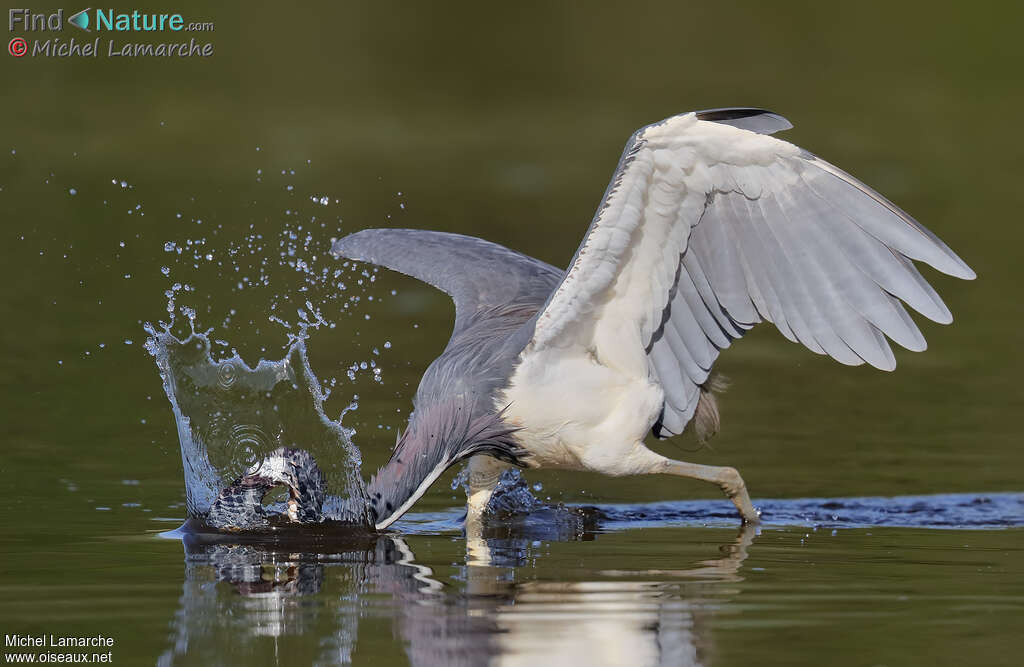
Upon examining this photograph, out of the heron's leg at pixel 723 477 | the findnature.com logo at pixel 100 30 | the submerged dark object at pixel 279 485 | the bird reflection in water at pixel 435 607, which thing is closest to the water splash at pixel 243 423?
the submerged dark object at pixel 279 485

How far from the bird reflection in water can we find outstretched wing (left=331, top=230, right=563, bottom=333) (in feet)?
5.56

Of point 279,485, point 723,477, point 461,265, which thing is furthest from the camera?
point 461,265

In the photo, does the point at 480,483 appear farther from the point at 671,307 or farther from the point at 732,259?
the point at 732,259

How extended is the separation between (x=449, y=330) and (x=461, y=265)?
344 cm

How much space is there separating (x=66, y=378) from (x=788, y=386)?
4.75 m

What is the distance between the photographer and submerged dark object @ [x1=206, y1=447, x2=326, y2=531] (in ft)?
25.2

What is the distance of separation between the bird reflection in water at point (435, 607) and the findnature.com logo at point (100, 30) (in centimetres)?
1468

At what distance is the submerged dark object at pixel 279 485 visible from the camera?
7681mm

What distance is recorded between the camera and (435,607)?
20.1 feet

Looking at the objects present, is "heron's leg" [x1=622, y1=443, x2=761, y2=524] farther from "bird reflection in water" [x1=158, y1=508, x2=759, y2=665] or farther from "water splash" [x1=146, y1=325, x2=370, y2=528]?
"water splash" [x1=146, y1=325, x2=370, y2=528]

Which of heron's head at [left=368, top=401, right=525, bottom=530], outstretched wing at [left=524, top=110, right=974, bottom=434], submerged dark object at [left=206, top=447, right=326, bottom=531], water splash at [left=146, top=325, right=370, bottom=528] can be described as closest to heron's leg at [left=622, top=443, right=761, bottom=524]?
outstretched wing at [left=524, top=110, right=974, bottom=434]

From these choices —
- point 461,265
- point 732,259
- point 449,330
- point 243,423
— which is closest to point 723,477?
point 732,259

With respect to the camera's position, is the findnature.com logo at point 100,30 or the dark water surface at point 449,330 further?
the findnature.com logo at point 100,30

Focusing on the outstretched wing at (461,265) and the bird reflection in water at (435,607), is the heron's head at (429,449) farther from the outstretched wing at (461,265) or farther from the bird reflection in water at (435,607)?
the outstretched wing at (461,265)
